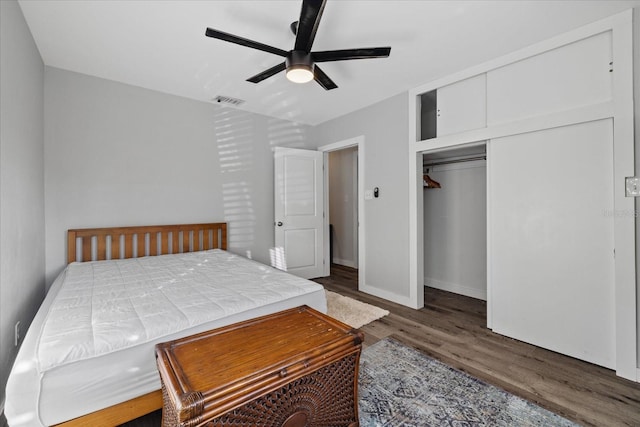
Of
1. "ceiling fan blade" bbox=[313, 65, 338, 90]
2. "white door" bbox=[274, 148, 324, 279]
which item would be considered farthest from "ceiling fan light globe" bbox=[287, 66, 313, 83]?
"white door" bbox=[274, 148, 324, 279]

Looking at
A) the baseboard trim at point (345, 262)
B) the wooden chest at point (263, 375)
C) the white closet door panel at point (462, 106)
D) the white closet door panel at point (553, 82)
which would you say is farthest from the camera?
the baseboard trim at point (345, 262)

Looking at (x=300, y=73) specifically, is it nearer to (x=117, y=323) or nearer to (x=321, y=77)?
(x=321, y=77)

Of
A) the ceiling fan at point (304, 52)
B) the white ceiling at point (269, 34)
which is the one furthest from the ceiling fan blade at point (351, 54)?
the white ceiling at point (269, 34)

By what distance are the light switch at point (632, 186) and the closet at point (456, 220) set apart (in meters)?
1.58

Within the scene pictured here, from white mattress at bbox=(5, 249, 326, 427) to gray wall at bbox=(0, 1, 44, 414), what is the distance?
0.24 m

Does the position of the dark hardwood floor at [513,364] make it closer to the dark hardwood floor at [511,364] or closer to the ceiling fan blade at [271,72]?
the dark hardwood floor at [511,364]

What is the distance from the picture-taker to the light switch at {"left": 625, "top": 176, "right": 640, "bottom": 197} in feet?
6.68

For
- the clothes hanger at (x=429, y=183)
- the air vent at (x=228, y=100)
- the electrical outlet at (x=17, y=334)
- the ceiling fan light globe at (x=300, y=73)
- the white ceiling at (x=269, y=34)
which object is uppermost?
the air vent at (x=228, y=100)

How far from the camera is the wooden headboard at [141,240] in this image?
10.0ft

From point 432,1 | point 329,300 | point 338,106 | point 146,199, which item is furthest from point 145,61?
point 329,300

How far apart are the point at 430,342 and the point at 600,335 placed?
4.11 feet

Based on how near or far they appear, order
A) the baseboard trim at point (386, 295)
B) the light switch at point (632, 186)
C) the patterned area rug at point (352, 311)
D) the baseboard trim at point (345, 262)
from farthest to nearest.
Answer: the baseboard trim at point (345, 262)
the baseboard trim at point (386, 295)
the patterned area rug at point (352, 311)
the light switch at point (632, 186)

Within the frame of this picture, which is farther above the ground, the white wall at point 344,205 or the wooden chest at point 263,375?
the white wall at point 344,205

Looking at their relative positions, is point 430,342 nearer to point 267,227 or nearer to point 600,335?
point 600,335
